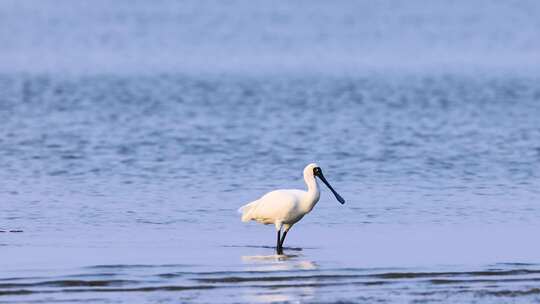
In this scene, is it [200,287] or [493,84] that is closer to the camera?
[200,287]

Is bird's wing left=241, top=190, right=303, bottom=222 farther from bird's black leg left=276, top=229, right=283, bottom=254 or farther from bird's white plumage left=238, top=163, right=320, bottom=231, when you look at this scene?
bird's black leg left=276, top=229, right=283, bottom=254

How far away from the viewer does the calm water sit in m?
13.0

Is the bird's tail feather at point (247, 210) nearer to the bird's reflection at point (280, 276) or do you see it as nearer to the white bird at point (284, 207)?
the white bird at point (284, 207)

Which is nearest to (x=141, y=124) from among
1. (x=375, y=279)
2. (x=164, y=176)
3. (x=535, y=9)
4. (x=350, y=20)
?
(x=164, y=176)

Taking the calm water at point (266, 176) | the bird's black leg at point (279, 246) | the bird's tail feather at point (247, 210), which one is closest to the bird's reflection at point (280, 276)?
the calm water at point (266, 176)

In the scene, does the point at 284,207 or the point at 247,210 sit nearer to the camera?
the point at 284,207

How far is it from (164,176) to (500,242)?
7.86m

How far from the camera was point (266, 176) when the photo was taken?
72.5 ft

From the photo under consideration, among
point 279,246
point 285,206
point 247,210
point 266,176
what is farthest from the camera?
point 266,176

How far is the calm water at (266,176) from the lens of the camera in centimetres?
1301

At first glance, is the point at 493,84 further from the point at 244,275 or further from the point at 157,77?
the point at 244,275

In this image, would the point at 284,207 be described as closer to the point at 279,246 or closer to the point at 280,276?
the point at 279,246

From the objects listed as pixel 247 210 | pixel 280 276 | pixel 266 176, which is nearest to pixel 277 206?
pixel 247 210

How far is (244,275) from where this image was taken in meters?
13.2
